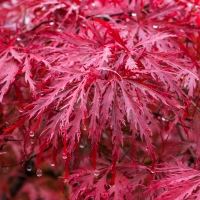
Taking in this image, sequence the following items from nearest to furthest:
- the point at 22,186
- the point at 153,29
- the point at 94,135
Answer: the point at 94,135
the point at 153,29
the point at 22,186

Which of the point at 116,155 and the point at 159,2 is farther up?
the point at 159,2

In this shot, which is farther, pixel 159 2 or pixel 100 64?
pixel 159 2

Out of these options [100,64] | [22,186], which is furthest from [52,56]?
[22,186]

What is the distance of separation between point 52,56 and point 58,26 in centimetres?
27

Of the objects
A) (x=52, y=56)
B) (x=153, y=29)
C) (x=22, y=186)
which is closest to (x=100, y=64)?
(x=52, y=56)

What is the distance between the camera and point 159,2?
129cm

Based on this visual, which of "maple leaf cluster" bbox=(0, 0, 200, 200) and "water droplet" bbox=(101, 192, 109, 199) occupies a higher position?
"maple leaf cluster" bbox=(0, 0, 200, 200)

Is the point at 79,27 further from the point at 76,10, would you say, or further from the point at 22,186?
the point at 22,186

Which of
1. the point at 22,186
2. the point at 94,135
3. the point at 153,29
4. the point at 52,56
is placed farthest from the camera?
the point at 22,186

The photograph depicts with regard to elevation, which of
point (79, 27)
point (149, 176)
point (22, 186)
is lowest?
point (22, 186)

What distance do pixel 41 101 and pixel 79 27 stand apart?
17.9 inches

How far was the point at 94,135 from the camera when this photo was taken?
2.89ft

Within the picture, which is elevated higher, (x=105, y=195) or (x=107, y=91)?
(x=107, y=91)

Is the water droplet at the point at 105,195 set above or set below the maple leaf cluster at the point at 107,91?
below
